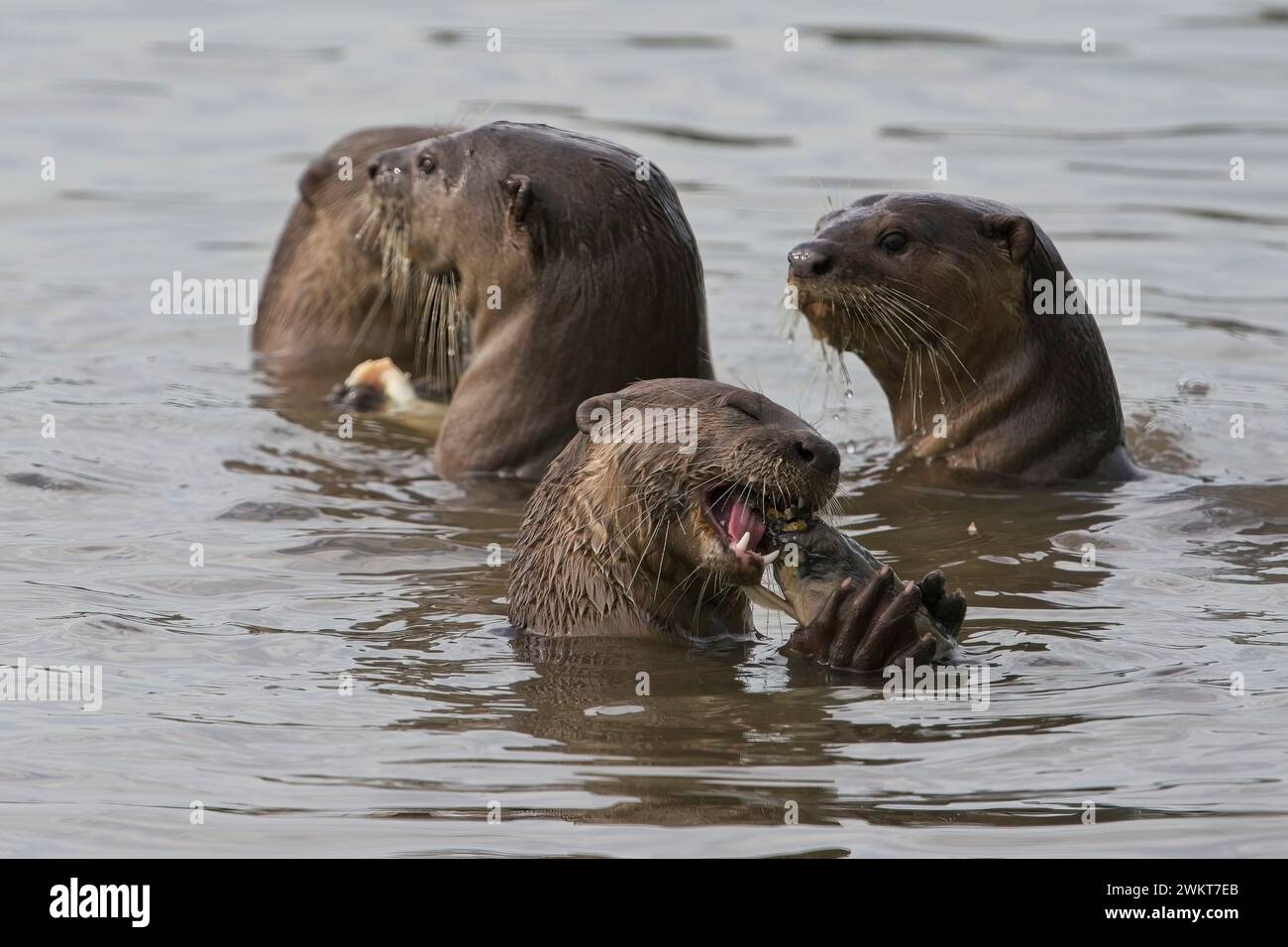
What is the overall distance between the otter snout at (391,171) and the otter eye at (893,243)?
175 cm

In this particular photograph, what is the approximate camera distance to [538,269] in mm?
8133

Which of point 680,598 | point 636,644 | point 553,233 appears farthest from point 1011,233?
point 636,644

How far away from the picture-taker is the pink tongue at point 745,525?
6.05 metres

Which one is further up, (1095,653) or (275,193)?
(275,193)

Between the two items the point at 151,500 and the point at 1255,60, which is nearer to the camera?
the point at 151,500

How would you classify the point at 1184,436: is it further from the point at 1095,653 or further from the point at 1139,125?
the point at 1139,125

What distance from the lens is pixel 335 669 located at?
612 centimetres

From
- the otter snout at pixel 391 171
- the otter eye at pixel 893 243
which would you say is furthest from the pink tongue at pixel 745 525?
the otter snout at pixel 391 171

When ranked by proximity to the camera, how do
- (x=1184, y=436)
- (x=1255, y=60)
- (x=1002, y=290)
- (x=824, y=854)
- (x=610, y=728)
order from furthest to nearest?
(x=1255, y=60) → (x=1184, y=436) → (x=1002, y=290) → (x=610, y=728) → (x=824, y=854)

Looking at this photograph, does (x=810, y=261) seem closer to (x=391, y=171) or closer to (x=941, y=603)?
(x=391, y=171)

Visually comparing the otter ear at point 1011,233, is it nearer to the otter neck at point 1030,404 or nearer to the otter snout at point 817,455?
the otter neck at point 1030,404

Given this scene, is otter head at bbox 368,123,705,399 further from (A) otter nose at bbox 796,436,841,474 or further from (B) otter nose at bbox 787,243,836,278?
(A) otter nose at bbox 796,436,841,474

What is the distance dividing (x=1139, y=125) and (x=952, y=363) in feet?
25.1

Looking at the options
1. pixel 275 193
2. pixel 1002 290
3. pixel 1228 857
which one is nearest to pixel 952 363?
pixel 1002 290
